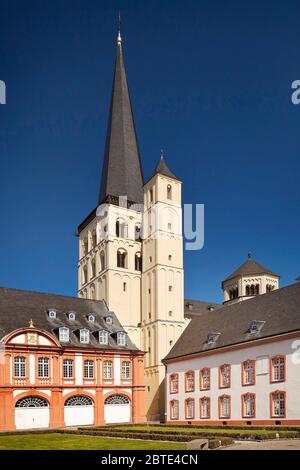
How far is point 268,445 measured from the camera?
31516 millimetres

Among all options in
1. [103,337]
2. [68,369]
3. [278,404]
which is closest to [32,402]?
[68,369]

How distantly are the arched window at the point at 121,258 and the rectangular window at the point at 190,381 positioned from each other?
22320mm

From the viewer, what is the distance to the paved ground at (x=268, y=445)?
30036mm

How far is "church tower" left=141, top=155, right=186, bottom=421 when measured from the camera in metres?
77.5

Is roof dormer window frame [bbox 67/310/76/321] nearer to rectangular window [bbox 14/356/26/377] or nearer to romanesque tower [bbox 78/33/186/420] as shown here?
romanesque tower [bbox 78/33/186/420]

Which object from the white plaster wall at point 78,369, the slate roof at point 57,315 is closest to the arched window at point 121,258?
the slate roof at point 57,315

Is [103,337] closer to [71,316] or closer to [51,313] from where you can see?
[71,316]

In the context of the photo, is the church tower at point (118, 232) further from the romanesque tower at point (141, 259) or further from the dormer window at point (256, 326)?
the dormer window at point (256, 326)

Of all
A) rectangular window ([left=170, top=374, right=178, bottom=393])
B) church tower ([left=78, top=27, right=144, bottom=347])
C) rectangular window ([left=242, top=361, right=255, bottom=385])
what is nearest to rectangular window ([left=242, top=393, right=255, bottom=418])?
rectangular window ([left=242, top=361, right=255, bottom=385])

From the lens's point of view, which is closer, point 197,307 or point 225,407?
point 225,407

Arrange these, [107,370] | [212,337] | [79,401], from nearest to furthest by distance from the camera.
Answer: [79,401], [212,337], [107,370]

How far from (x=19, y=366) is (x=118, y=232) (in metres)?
30.0

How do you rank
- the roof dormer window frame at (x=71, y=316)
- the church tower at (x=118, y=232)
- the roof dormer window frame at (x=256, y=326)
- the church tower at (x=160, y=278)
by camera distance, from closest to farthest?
the roof dormer window frame at (x=256, y=326)
the roof dormer window frame at (x=71, y=316)
the church tower at (x=160, y=278)
the church tower at (x=118, y=232)
